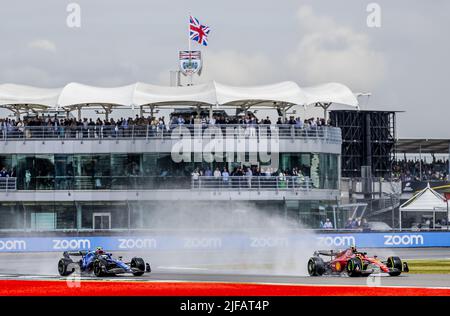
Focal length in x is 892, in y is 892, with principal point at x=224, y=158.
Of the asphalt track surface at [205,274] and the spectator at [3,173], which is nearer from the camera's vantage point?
the asphalt track surface at [205,274]

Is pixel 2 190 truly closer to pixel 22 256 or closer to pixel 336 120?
pixel 22 256

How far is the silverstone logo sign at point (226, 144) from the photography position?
50375 millimetres

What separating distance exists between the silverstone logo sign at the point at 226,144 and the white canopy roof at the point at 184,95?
114 inches

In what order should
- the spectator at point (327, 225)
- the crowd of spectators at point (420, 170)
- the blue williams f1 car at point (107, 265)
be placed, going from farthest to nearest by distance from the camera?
→ 1. the crowd of spectators at point (420, 170)
2. the spectator at point (327, 225)
3. the blue williams f1 car at point (107, 265)

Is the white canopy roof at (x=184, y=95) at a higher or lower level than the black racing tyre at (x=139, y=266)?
higher

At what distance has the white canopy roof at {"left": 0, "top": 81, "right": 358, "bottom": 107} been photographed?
53.6 metres

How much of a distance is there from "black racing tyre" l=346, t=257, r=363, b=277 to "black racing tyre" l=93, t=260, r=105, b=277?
25.1 ft

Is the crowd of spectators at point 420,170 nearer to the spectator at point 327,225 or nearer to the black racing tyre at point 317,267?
the spectator at point 327,225

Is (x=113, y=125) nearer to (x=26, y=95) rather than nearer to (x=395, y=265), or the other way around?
(x=26, y=95)

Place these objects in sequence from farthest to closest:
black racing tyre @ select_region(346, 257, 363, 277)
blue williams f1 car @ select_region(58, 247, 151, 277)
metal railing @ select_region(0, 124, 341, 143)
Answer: metal railing @ select_region(0, 124, 341, 143)
blue williams f1 car @ select_region(58, 247, 151, 277)
black racing tyre @ select_region(346, 257, 363, 277)

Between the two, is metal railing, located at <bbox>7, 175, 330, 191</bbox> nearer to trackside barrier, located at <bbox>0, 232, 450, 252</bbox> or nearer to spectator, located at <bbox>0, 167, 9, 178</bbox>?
spectator, located at <bbox>0, 167, 9, 178</bbox>

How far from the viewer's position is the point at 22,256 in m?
42.1

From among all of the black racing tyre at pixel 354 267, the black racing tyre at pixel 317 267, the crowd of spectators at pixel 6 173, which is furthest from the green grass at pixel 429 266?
the crowd of spectators at pixel 6 173

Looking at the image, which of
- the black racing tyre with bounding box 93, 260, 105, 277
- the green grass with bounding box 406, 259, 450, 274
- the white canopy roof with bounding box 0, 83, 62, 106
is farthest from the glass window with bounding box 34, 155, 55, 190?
the black racing tyre with bounding box 93, 260, 105, 277
